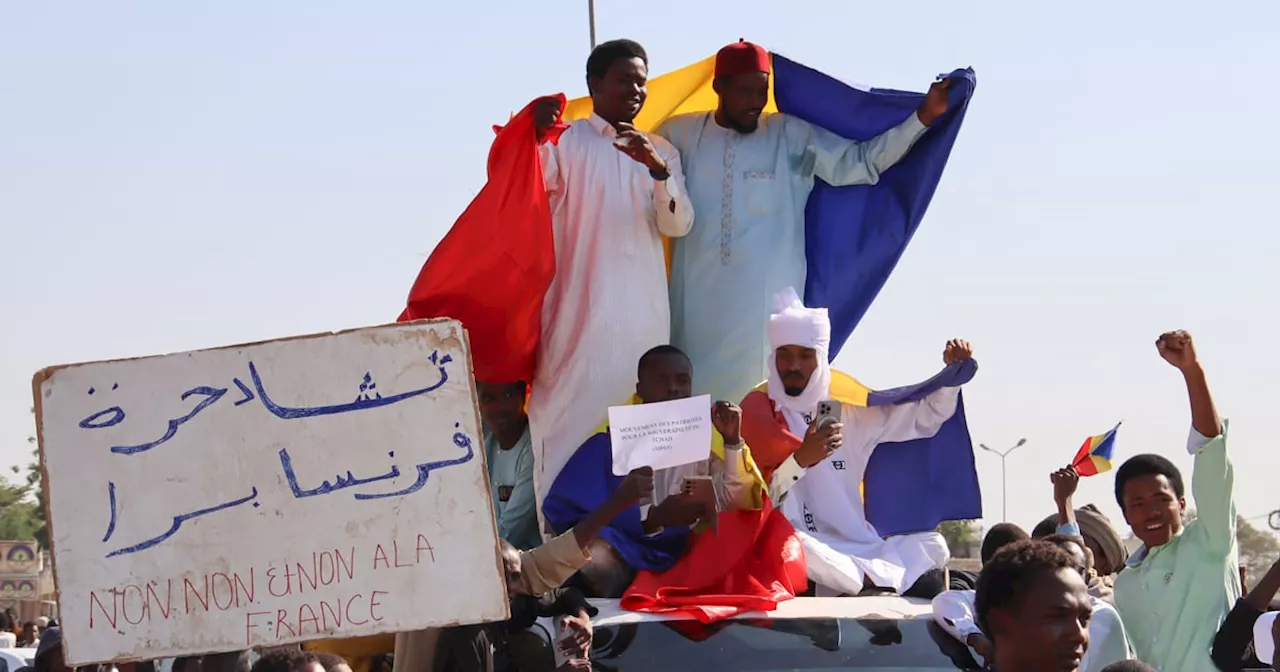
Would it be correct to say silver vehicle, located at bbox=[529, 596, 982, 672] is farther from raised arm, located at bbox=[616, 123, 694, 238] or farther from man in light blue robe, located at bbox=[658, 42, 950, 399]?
raised arm, located at bbox=[616, 123, 694, 238]

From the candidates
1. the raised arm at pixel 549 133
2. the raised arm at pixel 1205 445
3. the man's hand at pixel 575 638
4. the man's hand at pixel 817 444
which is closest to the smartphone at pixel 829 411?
the man's hand at pixel 817 444

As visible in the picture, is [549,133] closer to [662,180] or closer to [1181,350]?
[662,180]

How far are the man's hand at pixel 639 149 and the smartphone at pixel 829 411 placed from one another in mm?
1164

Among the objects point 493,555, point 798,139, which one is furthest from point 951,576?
point 493,555

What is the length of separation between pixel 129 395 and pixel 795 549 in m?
2.21

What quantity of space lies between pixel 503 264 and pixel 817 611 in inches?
85.8

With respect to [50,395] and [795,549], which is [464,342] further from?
[795,549]

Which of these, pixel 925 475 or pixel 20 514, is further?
pixel 20 514

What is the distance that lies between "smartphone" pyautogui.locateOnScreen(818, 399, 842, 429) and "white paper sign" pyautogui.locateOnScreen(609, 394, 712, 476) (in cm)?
71

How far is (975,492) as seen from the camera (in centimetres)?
732

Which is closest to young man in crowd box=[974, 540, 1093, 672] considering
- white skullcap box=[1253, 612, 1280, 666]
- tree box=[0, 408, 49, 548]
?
white skullcap box=[1253, 612, 1280, 666]

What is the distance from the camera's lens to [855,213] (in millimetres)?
8188

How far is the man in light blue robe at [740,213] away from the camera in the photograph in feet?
25.4

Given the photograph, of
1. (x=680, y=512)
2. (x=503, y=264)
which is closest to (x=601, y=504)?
(x=680, y=512)
